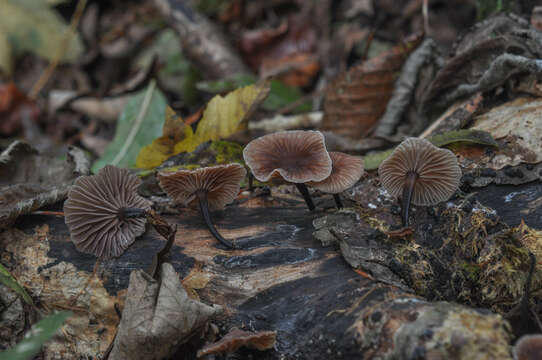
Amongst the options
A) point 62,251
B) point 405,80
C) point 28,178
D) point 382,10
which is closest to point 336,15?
point 382,10

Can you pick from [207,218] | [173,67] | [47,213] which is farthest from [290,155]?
[173,67]

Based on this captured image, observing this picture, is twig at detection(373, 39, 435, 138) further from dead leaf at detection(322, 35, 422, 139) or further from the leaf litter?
dead leaf at detection(322, 35, 422, 139)

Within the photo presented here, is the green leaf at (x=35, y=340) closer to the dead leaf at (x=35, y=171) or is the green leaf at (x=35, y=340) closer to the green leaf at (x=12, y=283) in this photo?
the green leaf at (x=12, y=283)

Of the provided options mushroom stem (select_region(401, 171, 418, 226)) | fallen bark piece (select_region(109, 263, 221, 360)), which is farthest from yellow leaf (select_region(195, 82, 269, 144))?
fallen bark piece (select_region(109, 263, 221, 360))

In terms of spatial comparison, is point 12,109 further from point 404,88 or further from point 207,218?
point 404,88

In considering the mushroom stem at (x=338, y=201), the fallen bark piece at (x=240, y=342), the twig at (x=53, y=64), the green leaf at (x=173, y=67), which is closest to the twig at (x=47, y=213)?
the fallen bark piece at (x=240, y=342)
